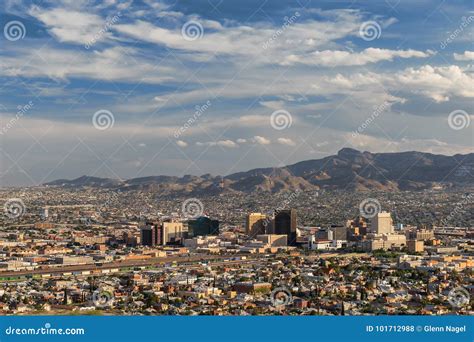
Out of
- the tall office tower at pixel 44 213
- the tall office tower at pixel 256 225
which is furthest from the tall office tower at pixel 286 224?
the tall office tower at pixel 44 213

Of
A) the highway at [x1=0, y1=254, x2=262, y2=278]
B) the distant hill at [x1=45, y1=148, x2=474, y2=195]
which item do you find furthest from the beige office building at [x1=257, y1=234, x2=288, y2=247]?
the distant hill at [x1=45, y1=148, x2=474, y2=195]

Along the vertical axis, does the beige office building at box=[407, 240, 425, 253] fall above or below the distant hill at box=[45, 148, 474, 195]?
below

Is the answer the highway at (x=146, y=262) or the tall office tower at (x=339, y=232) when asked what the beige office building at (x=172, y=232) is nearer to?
the highway at (x=146, y=262)

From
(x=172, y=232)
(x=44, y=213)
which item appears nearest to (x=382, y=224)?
(x=172, y=232)

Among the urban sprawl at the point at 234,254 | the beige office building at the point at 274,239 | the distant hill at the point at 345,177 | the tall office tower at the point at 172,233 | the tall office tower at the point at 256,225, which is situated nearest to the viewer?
the urban sprawl at the point at 234,254

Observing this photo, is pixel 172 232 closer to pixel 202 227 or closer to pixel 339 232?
pixel 202 227

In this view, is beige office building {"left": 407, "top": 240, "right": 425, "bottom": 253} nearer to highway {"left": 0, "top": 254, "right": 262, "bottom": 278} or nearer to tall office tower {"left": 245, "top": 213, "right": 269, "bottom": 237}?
highway {"left": 0, "top": 254, "right": 262, "bottom": 278}

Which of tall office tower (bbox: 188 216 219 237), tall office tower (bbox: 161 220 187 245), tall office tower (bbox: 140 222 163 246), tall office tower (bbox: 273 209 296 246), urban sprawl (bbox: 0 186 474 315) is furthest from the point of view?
tall office tower (bbox: 188 216 219 237)
